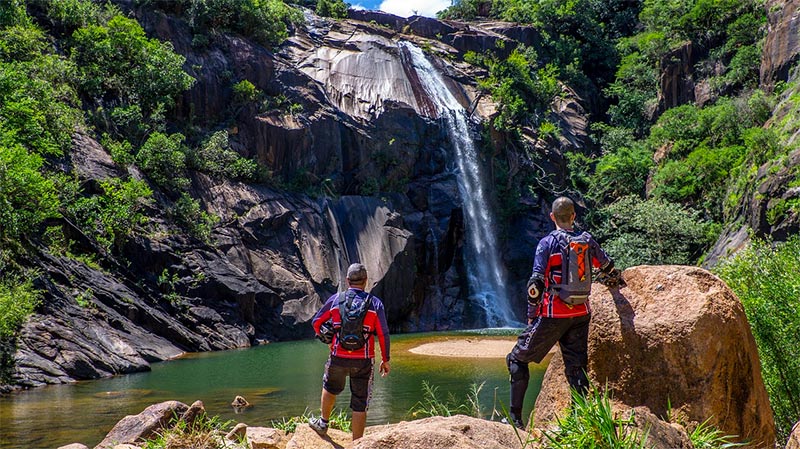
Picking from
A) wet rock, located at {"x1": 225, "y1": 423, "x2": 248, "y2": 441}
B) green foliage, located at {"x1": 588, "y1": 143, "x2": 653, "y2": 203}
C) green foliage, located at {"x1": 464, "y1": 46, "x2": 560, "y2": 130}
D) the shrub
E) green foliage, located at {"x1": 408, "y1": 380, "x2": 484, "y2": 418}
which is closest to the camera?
wet rock, located at {"x1": 225, "y1": 423, "x2": 248, "y2": 441}

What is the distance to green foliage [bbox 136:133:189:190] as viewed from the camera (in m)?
30.8

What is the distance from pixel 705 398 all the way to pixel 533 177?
38.4 metres

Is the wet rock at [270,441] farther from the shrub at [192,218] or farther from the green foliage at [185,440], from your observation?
the shrub at [192,218]

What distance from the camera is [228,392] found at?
627 inches

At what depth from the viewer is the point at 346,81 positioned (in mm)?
41562

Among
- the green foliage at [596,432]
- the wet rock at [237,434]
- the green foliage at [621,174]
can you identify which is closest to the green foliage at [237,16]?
the green foliage at [621,174]

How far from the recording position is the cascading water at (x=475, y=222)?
3888 cm

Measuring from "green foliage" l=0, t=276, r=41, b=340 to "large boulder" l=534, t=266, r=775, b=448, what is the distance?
50.5ft

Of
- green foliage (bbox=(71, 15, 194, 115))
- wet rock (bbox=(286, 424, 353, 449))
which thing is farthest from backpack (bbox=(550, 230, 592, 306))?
green foliage (bbox=(71, 15, 194, 115))

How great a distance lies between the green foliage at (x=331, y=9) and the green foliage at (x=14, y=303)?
34.1 meters

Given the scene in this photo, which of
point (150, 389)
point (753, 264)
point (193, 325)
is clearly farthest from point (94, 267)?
point (753, 264)

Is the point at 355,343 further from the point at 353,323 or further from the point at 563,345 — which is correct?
the point at 563,345

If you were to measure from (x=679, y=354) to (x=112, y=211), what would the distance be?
25.1 metres

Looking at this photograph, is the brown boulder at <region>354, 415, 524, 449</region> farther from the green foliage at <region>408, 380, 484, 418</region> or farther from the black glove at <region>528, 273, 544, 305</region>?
the green foliage at <region>408, 380, 484, 418</region>
